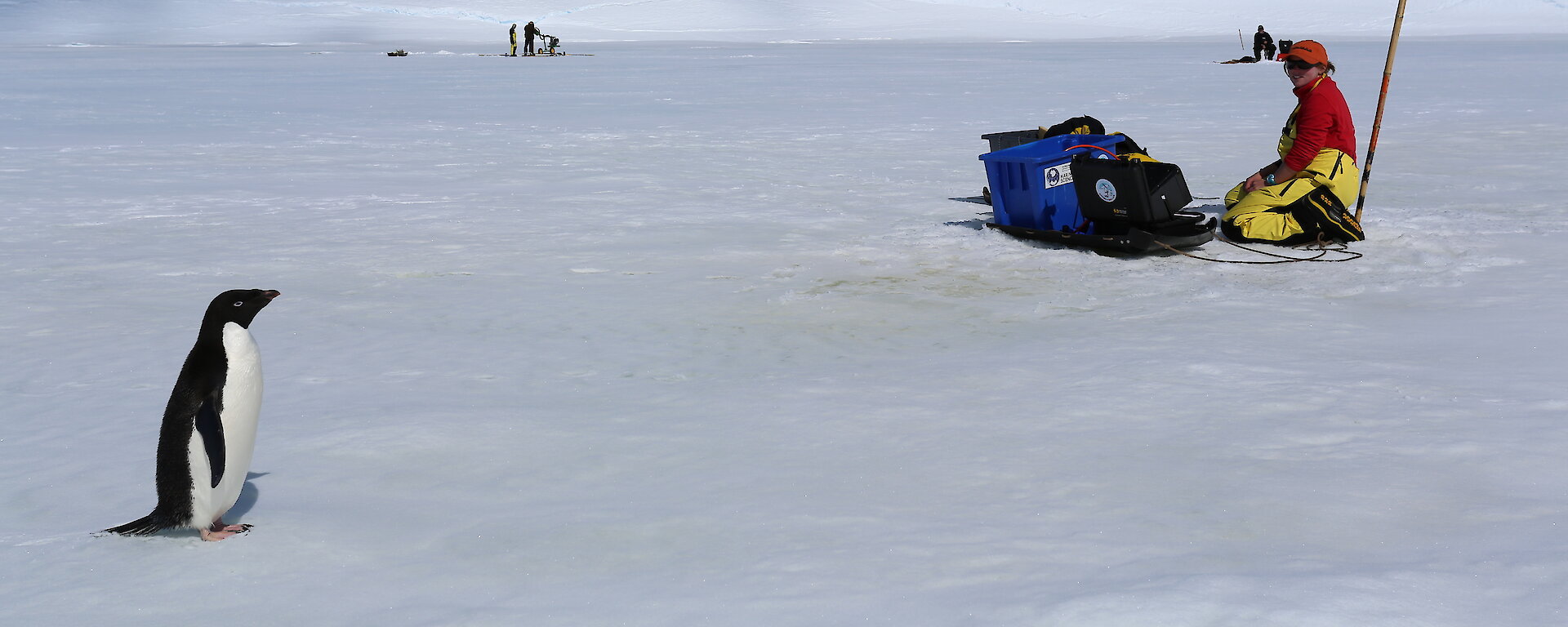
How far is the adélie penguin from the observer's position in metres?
2.74

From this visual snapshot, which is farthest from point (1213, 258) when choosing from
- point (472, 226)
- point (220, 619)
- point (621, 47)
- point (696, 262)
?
point (621, 47)

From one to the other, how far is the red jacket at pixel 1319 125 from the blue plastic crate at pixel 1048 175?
865mm

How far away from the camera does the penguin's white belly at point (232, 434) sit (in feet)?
8.99

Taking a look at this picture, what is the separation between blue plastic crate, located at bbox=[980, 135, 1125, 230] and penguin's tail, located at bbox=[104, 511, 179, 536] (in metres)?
4.71

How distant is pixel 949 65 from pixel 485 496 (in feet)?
94.7

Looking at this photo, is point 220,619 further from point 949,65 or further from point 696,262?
point 949,65

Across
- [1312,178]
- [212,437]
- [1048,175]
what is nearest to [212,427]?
[212,437]

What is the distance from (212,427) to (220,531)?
0.23 metres

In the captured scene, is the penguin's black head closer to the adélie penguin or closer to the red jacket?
the adélie penguin

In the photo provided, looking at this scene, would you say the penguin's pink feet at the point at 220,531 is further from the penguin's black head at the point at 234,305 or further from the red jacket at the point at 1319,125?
the red jacket at the point at 1319,125

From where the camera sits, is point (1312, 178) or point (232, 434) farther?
point (1312, 178)

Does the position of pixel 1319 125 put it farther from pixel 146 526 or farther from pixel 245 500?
pixel 146 526

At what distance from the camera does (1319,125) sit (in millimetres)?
6574

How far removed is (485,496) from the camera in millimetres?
3162
